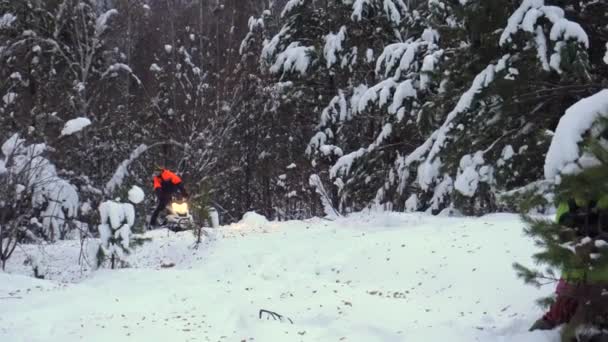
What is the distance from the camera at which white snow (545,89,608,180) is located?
321 cm

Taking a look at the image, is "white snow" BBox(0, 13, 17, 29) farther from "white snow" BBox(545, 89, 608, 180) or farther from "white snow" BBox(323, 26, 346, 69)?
"white snow" BBox(545, 89, 608, 180)

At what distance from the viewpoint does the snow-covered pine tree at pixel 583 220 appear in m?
3.11

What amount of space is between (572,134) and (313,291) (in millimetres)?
3963

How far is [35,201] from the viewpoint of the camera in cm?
1155

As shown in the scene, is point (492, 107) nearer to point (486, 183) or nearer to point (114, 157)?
point (486, 183)

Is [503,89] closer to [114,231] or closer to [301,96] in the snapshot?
[114,231]

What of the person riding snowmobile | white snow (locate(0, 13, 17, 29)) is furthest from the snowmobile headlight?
white snow (locate(0, 13, 17, 29))

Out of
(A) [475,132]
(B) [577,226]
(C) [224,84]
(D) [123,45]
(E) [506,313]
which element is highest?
Answer: (D) [123,45]

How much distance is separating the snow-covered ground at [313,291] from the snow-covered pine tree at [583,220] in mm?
587

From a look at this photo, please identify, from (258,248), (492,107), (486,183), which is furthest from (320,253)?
(492,107)

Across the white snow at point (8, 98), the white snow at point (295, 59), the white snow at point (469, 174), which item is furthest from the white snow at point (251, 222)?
the white snow at point (8, 98)

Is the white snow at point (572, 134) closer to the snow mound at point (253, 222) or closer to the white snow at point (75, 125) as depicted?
the white snow at point (75, 125)

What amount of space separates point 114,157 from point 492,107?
17.2m

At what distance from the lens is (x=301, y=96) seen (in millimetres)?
17016
